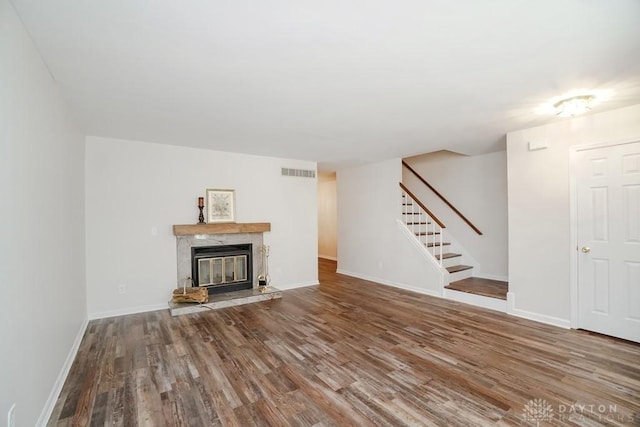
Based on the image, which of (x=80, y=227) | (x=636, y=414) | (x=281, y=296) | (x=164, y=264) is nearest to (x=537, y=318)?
(x=636, y=414)

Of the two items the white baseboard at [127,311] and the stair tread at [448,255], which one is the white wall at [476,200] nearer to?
the stair tread at [448,255]

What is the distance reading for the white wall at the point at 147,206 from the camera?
378 centimetres

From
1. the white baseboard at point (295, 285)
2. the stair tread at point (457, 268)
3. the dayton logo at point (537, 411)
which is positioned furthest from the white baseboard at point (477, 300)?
the white baseboard at point (295, 285)

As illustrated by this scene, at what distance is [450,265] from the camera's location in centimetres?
539

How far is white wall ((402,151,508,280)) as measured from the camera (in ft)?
16.6

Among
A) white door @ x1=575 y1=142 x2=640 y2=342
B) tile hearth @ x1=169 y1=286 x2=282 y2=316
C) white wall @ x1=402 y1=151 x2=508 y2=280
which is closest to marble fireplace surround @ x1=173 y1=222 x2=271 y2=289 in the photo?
tile hearth @ x1=169 y1=286 x2=282 y2=316

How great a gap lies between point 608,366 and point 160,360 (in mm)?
4109

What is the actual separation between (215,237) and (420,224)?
3.97m

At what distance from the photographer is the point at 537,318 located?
3.58 m

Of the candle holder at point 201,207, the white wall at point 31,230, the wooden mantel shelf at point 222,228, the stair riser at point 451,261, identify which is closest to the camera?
the white wall at point 31,230

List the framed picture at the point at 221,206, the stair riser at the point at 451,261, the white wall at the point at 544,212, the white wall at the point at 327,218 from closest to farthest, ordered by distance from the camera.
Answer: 1. the white wall at the point at 544,212
2. the framed picture at the point at 221,206
3. the stair riser at the point at 451,261
4. the white wall at the point at 327,218

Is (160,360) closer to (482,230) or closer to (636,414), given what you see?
(636,414)

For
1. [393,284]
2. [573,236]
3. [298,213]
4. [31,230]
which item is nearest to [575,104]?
[573,236]

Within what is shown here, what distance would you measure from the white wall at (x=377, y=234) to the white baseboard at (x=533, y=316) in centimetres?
106
